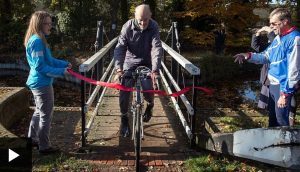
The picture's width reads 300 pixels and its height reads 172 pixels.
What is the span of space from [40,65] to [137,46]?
1371 mm

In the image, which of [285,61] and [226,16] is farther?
[226,16]

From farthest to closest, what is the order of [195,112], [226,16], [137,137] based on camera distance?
[226,16] → [195,112] → [137,137]

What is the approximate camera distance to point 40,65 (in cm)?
473

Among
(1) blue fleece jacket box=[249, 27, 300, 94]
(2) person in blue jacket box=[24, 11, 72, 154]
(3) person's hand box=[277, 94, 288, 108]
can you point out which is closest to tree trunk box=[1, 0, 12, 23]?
(2) person in blue jacket box=[24, 11, 72, 154]

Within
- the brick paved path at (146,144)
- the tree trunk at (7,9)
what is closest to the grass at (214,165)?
the brick paved path at (146,144)

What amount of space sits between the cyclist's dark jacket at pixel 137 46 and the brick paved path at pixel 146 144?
1057 millimetres

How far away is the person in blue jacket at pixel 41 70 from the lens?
15.6ft

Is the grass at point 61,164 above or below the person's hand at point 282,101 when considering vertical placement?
below

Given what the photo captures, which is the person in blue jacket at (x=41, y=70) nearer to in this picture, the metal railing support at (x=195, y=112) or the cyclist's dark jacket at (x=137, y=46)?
the cyclist's dark jacket at (x=137, y=46)

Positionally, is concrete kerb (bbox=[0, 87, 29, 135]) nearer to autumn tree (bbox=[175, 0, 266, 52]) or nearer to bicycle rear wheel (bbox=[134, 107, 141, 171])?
bicycle rear wheel (bbox=[134, 107, 141, 171])

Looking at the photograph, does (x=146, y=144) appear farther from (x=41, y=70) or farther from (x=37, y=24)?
(x=37, y=24)

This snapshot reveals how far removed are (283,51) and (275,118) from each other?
35.6 inches

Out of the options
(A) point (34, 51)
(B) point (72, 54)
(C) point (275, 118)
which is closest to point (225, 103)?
(B) point (72, 54)

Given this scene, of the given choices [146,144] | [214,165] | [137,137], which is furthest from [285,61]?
[146,144]
